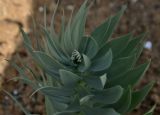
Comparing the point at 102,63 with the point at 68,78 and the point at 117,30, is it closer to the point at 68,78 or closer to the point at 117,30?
the point at 68,78

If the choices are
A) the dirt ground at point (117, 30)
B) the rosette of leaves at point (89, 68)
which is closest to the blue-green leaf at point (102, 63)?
the rosette of leaves at point (89, 68)

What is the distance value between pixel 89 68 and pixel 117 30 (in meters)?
1.97

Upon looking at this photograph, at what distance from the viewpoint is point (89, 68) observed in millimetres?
2025

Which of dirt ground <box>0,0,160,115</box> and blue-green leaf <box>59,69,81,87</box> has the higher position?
dirt ground <box>0,0,160,115</box>

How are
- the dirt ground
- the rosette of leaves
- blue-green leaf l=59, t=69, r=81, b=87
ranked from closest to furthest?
blue-green leaf l=59, t=69, r=81, b=87 < the rosette of leaves < the dirt ground

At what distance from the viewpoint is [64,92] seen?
204 centimetres

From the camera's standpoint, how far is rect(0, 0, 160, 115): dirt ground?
3.45m

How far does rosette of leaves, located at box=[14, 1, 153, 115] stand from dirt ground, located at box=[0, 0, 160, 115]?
1.33 meters

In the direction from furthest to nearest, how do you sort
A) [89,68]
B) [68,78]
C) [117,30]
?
1. [117,30]
2. [89,68]
3. [68,78]

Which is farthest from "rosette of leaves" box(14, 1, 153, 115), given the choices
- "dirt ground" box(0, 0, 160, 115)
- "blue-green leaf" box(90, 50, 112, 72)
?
"dirt ground" box(0, 0, 160, 115)

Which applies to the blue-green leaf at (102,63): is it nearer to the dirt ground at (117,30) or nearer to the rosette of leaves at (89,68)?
the rosette of leaves at (89,68)

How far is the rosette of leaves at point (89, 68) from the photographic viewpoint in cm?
198

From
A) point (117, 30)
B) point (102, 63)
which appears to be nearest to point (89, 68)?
point (102, 63)

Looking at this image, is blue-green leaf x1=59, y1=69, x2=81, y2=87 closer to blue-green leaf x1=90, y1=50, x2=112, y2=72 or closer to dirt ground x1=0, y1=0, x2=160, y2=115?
blue-green leaf x1=90, y1=50, x2=112, y2=72
